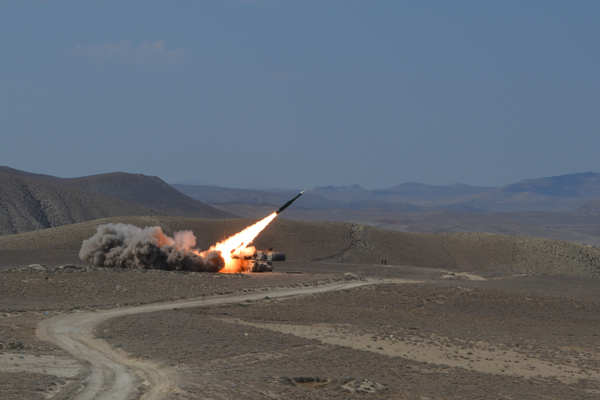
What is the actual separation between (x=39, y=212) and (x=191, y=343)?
11790 cm

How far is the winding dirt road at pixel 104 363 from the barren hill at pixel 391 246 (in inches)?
2170

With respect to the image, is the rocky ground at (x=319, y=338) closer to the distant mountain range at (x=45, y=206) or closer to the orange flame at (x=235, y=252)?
the orange flame at (x=235, y=252)

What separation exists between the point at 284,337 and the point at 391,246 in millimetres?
71293

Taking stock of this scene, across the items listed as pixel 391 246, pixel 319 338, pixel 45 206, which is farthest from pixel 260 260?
pixel 45 206

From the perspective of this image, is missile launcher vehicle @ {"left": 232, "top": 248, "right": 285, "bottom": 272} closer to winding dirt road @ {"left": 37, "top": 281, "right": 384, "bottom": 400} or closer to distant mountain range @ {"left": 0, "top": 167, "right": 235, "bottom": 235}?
winding dirt road @ {"left": 37, "top": 281, "right": 384, "bottom": 400}

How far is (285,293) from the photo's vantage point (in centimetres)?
4803

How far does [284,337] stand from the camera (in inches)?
1248

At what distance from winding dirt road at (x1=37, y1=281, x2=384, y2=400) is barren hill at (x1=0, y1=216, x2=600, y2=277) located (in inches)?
2170

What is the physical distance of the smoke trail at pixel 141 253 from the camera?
56.0 m

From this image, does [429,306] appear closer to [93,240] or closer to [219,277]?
[219,277]

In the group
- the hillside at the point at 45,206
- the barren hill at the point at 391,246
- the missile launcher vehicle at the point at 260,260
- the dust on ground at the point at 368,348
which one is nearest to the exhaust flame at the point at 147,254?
the missile launcher vehicle at the point at 260,260

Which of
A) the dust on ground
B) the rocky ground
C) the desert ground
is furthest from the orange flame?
the dust on ground

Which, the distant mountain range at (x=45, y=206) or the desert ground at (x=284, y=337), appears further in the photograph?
the distant mountain range at (x=45, y=206)

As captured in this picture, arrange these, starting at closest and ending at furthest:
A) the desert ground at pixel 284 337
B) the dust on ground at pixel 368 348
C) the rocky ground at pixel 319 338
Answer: the desert ground at pixel 284 337, the rocky ground at pixel 319 338, the dust on ground at pixel 368 348
